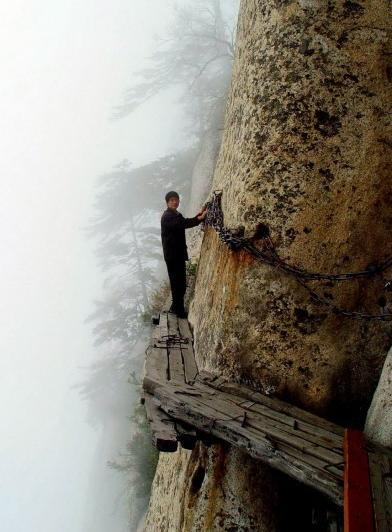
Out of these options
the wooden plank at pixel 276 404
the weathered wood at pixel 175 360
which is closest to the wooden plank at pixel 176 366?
the weathered wood at pixel 175 360

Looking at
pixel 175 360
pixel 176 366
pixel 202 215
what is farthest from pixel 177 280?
pixel 176 366

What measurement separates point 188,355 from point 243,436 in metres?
2.31

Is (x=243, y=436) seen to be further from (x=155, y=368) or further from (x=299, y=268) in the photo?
(x=155, y=368)

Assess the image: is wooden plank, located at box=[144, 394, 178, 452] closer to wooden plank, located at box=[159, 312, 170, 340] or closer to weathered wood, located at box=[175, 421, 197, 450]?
weathered wood, located at box=[175, 421, 197, 450]

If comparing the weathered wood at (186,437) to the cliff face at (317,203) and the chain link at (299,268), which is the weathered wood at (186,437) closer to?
the cliff face at (317,203)

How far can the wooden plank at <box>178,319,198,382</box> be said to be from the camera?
4791 mm

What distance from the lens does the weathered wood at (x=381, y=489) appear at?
2137mm

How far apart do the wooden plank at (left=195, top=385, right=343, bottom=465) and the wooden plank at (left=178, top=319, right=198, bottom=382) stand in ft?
2.28

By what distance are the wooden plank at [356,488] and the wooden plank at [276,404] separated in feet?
1.33

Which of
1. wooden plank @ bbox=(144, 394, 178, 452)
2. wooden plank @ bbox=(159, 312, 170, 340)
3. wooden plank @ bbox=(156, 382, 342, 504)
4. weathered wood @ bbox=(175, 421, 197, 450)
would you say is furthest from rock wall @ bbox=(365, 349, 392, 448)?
wooden plank @ bbox=(159, 312, 170, 340)

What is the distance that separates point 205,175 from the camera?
19266mm

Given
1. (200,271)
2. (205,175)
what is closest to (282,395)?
(200,271)

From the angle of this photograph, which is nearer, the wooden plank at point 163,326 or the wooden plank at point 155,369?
the wooden plank at point 155,369

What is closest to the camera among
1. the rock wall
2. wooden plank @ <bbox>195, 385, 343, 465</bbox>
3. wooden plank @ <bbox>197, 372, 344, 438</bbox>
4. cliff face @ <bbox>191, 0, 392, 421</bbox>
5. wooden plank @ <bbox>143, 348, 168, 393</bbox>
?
wooden plank @ <bbox>195, 385, 343, 465</bbox>
